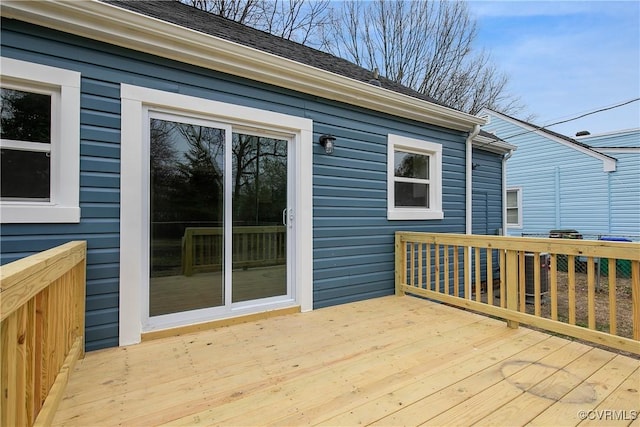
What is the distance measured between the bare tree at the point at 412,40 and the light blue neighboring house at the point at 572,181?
2.57 meters

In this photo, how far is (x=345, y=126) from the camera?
3969mm

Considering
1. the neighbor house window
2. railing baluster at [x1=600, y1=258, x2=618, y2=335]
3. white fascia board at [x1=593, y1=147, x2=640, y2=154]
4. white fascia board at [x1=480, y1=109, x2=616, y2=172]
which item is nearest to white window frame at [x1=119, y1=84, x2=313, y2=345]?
railing baluster at [x1=600, y1=258, x2=618, y2=335]

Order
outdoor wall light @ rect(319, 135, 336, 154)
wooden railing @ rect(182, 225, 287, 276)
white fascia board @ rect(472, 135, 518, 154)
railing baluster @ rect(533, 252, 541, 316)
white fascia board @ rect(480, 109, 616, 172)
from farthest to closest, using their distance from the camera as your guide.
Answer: white fascia board @ rect(480, 109, 616, 172), white fascia board @ rect(472, 135, 518, 154), outdoor wall light @ rect(319, 135, 336, 154), wooden railing @ rect(182, 225, 287, 276), railing baluster @ rect(533, 252, 541, 316)

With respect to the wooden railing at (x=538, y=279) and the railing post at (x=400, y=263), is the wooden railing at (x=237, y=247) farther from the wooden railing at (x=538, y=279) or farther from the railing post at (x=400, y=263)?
the wooden railing at (x=538, y=279)

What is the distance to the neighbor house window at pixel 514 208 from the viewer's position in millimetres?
10469

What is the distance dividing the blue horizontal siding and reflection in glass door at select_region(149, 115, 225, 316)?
0.30 meters

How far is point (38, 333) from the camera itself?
1.41m

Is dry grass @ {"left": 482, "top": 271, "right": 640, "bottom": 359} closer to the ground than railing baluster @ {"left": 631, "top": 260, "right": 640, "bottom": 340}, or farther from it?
closer to the ground

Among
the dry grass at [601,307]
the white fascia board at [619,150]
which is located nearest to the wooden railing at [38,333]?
the dry grass at [601,307]

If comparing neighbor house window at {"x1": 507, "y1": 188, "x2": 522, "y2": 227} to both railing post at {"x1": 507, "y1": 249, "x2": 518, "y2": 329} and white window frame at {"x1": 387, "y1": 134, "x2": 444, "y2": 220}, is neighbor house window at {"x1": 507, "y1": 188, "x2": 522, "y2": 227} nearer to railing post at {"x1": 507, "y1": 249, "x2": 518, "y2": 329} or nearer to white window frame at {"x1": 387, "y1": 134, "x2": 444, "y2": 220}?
white window frame at {"x1": 387, "y1": 134, "x2": 444, "y2": 220}

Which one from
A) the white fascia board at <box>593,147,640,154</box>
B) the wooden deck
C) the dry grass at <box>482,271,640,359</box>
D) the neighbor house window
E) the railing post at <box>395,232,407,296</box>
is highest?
the white fascia board at <box>593,147,640,154</box>

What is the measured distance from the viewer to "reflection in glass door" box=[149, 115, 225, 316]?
2805 millimetres

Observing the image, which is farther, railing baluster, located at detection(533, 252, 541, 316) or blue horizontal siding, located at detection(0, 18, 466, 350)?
railing baluster, located at detection(533, 252, 541, 316)

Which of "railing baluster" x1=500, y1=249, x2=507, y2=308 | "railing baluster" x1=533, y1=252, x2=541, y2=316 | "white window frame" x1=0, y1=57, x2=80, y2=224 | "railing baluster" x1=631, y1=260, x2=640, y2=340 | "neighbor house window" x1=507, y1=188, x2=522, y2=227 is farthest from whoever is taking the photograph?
"neighbor house window" x1=507, y1=188, x2=522, y2=227
